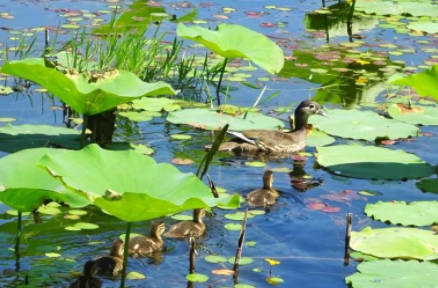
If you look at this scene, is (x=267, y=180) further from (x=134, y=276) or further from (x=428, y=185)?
(x=134, y=276)

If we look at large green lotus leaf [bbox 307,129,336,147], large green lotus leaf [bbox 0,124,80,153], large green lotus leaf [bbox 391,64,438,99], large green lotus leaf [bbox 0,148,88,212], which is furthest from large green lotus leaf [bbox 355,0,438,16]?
large green lotus leaf [bbox 0,148,88,212]

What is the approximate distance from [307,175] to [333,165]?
0.21 metres

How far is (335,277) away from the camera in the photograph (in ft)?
19.6

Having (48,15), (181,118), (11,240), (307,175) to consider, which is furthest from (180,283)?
(48,15)

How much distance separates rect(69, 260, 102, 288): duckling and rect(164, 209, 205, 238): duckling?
3.09ft

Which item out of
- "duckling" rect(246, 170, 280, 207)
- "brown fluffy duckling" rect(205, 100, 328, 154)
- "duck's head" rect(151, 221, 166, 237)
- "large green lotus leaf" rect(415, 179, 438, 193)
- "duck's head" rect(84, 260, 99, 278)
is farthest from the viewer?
"brown fluffy duckling" rect(205, 100, 328, 154)

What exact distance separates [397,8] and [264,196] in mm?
7516

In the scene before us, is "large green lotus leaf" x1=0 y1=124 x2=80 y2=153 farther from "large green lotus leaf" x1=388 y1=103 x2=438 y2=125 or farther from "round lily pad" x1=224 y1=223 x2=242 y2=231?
"large green lotus leaf" x1=388 y1=103 x2=438 y2=125

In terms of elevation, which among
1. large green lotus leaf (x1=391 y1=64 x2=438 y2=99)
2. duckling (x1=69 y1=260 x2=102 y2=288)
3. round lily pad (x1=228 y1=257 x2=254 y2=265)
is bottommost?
round lily pad (x1=228 y1=257 x2=254 y2=265)

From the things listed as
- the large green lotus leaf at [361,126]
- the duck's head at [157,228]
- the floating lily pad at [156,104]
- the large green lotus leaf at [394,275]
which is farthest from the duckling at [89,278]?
the floating lily pad at [156,104]

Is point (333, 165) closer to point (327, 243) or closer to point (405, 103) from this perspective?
point (327, 243)

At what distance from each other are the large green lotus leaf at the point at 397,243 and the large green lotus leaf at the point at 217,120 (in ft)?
7.54

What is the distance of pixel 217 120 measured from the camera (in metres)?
8.77

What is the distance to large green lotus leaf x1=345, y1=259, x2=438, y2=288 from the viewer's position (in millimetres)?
5729
